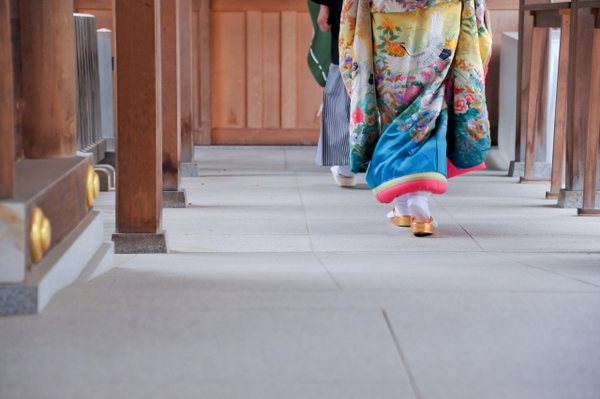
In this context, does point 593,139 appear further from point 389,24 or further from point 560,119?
point 389,24

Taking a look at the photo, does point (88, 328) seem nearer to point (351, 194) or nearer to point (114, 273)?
point (114, 273)

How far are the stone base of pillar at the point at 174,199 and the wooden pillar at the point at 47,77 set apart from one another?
1798mm

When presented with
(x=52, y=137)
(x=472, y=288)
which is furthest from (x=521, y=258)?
(x=52, y=137)

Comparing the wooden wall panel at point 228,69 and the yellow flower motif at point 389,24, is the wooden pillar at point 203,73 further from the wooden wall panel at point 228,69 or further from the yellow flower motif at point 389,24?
the yellow flower motif at point 389,24

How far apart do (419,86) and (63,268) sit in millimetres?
1889

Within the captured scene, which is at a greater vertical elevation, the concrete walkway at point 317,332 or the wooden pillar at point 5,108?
the wooden pillar at point 5,108

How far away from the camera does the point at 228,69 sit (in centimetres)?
641

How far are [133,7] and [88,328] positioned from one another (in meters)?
1.62

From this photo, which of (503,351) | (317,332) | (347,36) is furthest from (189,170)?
(503,351)

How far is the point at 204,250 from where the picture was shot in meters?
3.00

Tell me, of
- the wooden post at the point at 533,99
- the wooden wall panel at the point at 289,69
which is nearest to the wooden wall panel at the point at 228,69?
the wooden wall panel at the point at 289,69

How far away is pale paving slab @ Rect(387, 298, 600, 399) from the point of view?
113 centimetres

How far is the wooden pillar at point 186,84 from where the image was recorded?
205 inches

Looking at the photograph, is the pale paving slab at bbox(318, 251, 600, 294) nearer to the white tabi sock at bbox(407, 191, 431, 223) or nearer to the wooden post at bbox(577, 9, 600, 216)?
the white tabi sock at bbox(407, 191, 431, 223)
